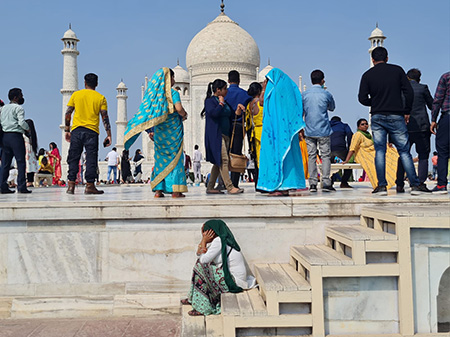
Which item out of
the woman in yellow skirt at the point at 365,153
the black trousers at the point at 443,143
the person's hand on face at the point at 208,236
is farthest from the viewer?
the woman in yellow skirt at the point at 365,153

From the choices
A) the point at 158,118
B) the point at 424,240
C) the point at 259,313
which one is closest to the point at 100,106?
the point at 158,118

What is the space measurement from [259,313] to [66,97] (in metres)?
28.8

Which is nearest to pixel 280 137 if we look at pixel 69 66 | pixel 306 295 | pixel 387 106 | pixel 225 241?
pixel 387 106

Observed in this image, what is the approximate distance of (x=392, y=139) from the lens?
5.13 meters

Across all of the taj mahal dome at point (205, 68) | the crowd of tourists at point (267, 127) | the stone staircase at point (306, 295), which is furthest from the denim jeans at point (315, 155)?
the taj mahal dome at point (205, 68)

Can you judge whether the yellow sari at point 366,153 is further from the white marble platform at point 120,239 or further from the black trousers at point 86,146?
the black trousers at point 86,146

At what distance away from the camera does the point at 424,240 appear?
337 centimetres

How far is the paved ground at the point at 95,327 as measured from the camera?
11.6ft

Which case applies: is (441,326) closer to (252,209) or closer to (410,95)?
(252,209)

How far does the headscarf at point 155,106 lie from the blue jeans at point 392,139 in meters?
2.24

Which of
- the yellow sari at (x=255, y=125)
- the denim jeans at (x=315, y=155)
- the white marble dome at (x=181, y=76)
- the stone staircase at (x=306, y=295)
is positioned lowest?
the stone staircase at (x=306, y=295)

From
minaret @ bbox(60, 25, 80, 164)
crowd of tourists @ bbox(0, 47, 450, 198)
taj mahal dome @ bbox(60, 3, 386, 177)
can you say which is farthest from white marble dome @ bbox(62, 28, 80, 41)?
crowd of tourists @ bbox(0, 47, 450, 198)

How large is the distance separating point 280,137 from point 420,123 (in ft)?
6.06

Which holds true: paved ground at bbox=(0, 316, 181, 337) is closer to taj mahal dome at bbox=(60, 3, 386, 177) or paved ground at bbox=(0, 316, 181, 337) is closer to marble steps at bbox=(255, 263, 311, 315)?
marble steps at bbox=(255, 263, 311, 315)
